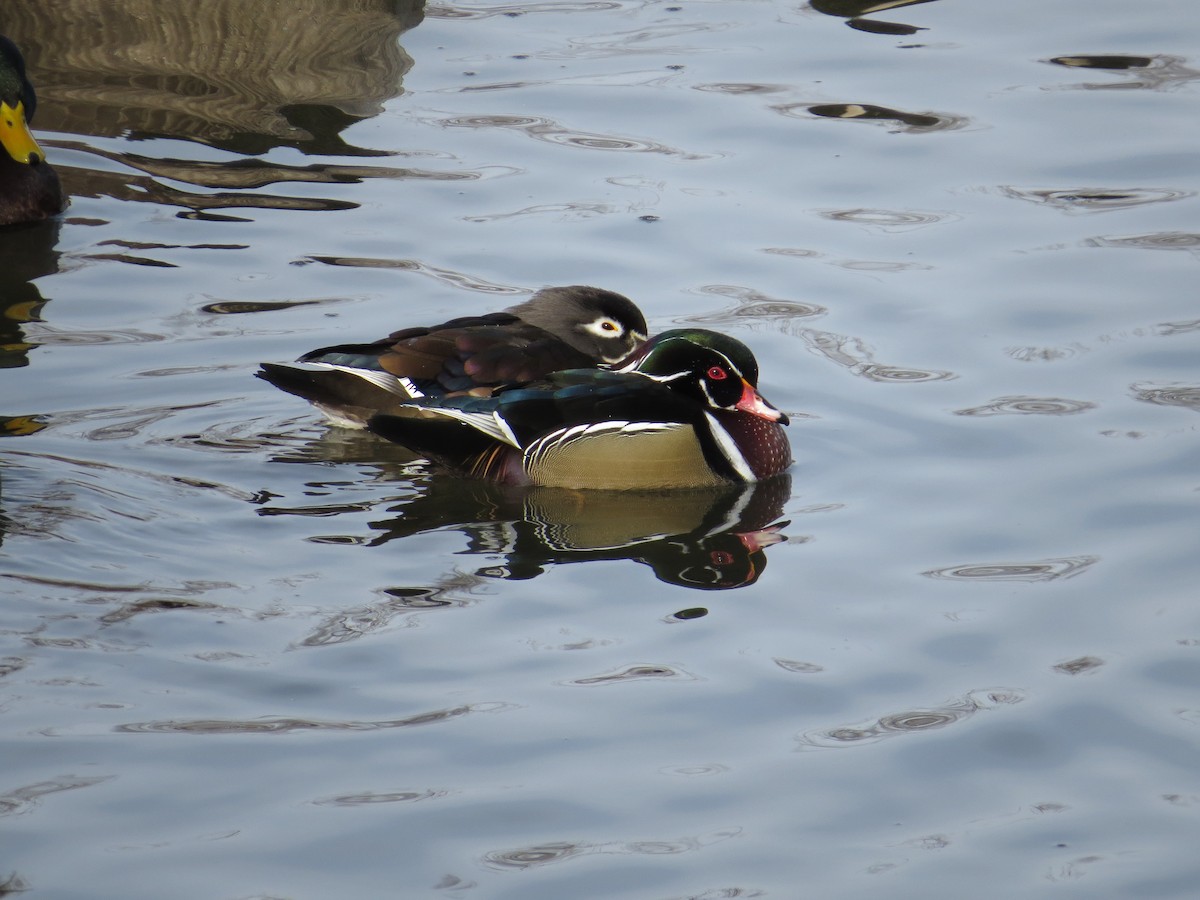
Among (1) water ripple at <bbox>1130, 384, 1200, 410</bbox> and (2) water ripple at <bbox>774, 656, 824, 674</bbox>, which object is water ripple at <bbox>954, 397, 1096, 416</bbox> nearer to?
(1) water ripple at <bbox>1130, 384, 1200, 410</bbox>

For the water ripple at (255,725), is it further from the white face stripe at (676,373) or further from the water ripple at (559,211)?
the water ripple at (559,211)

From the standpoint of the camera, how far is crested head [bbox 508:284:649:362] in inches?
315

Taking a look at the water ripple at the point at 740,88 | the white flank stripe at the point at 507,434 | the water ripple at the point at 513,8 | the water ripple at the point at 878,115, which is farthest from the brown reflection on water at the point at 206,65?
the white flank stripe at the point at 507,434

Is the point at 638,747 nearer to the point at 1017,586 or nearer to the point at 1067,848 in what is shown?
the point at 1067,848

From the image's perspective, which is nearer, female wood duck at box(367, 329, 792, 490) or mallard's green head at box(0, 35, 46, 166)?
female wood duck at box(367, 329, 792, 490)

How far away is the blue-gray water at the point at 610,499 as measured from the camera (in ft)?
16.3

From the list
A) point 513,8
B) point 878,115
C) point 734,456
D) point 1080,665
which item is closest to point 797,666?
point 1080,665

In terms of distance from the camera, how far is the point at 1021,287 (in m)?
9.15

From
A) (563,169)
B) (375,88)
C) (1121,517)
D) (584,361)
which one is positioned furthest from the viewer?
(375,88)

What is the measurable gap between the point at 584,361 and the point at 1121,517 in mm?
2398

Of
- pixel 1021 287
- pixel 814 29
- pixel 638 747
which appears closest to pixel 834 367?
pixel 1021 287

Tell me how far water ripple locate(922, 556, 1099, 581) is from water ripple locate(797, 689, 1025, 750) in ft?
2.95

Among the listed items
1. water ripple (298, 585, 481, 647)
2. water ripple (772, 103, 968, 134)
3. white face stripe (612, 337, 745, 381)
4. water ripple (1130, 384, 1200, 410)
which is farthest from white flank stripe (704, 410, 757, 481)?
water ripple (772, 103, 968, 134)

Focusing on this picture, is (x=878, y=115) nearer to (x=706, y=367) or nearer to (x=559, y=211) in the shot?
(x=559, y=211)
